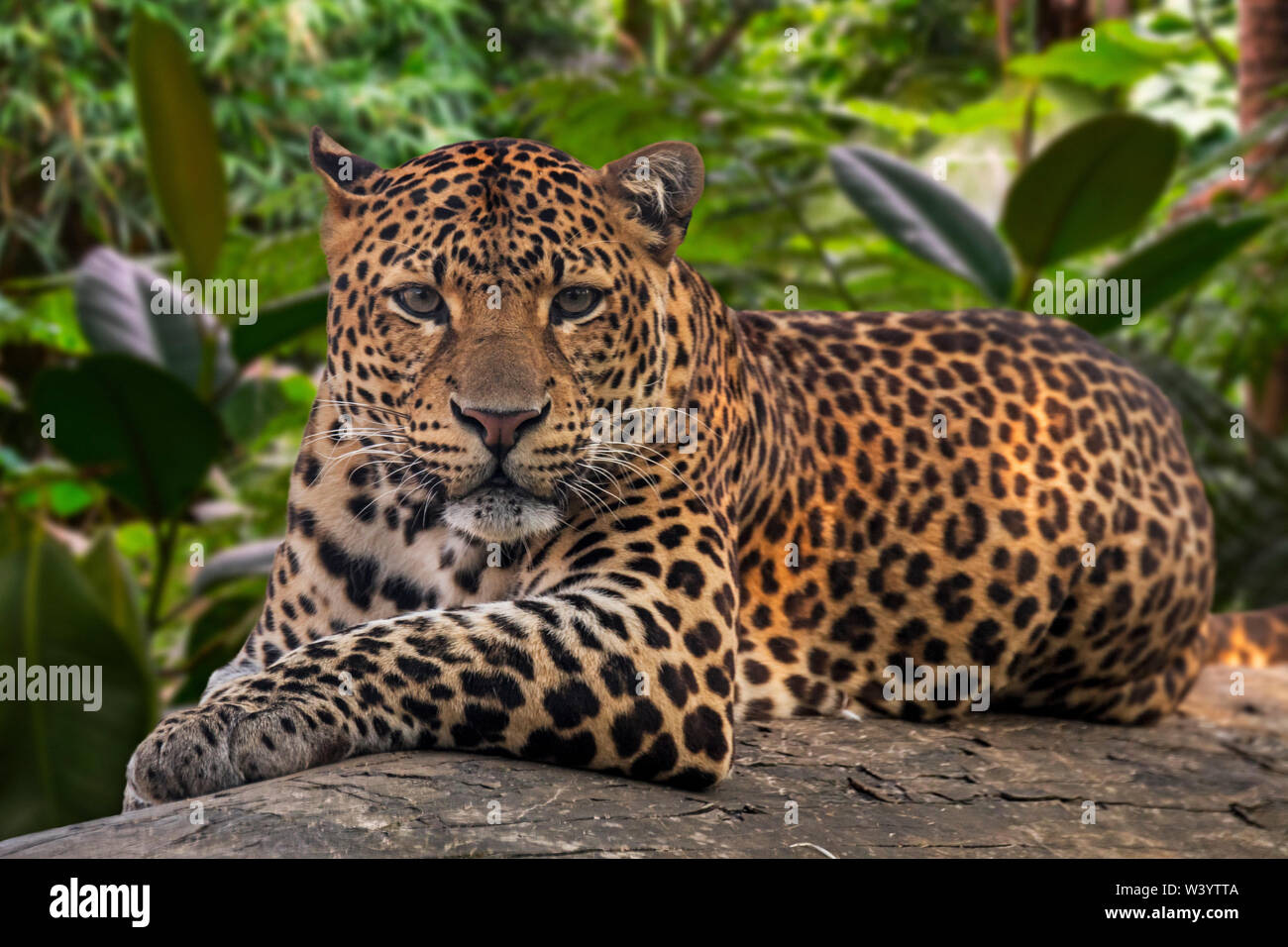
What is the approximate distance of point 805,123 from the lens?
29.2 ft

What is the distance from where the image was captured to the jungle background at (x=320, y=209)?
6387 mm

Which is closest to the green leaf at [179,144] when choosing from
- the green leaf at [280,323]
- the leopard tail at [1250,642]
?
the green leaf at [280,323]

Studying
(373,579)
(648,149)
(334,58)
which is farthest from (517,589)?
(334,58)

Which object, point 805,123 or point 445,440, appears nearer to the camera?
point 445,440

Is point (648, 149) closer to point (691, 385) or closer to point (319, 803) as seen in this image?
point (691, 385)

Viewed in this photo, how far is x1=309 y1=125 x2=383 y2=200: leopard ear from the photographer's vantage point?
11.9 feet

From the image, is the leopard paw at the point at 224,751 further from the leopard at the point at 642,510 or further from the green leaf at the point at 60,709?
the green leaf at the point at 60,709

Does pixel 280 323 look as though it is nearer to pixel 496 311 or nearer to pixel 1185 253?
pixel 496 311

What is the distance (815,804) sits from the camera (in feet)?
11.5

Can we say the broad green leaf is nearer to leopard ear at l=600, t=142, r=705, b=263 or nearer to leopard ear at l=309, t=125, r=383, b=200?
leopard ear at l=309, t=125, r=383, b=200

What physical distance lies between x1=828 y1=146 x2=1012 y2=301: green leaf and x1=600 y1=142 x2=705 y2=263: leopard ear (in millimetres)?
3807

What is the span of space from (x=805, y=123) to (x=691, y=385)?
Result: 17.8 ft

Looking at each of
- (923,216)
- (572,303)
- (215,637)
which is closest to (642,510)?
(572,303)
